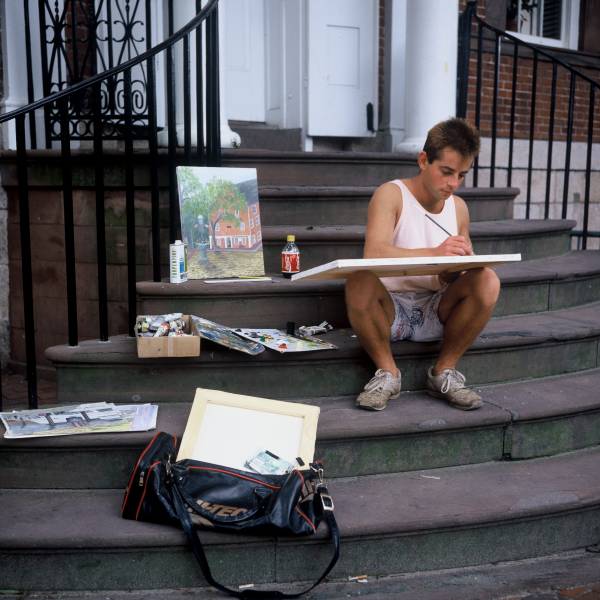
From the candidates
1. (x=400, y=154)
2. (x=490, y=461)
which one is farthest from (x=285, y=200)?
(x=490, y=461)

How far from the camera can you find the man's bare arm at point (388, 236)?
9.84ft

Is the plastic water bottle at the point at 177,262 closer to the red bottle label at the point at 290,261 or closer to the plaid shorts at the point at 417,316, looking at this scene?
the red bottle label at the point at 290,261

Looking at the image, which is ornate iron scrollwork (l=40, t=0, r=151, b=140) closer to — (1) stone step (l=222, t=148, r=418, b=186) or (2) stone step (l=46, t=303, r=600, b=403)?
(1) stone step (l=222, t=148, r=418, b=186)

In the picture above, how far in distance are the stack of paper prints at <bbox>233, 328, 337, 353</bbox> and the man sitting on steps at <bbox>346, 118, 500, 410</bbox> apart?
0.21 metres

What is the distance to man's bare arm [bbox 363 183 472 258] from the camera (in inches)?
118

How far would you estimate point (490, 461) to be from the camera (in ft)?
10.5

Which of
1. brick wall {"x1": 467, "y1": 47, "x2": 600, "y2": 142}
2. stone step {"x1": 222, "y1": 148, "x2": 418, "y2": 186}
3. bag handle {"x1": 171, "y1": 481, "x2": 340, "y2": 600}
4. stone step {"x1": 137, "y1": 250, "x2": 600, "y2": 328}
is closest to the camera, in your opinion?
bag handle {"x1": 171, "y1": 481, "x2": 340, "y2": 600}

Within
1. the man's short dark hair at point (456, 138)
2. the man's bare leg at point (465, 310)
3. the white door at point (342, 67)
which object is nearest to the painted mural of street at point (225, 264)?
the man's bare leg at point (465, 310)

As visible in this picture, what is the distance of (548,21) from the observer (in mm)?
7648

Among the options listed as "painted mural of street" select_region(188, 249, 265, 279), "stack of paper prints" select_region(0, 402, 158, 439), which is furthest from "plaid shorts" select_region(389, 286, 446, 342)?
"stack of paper prints" select_region(0, 402, 158, 439)

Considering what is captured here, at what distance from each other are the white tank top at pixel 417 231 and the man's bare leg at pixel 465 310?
0.50 feet

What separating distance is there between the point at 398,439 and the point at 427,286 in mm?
726

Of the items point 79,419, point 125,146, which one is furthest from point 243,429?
point 125,146

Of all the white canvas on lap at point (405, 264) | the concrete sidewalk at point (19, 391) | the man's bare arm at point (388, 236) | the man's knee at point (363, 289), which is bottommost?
the concrete sidewalk at point (19, 391)
